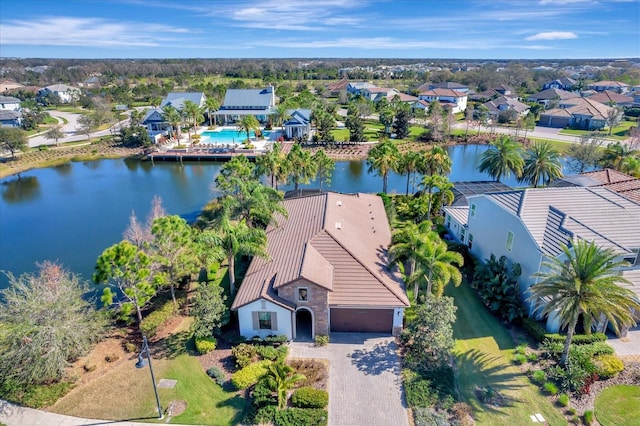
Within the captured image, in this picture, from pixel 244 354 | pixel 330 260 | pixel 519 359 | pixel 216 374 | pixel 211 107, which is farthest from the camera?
pixel 211 107

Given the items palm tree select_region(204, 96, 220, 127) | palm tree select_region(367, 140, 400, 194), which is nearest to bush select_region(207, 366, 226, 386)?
palm tree select_region(367, 140, 400, 194)

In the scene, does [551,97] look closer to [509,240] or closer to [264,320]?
[509,240]

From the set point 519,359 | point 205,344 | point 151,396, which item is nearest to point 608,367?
point 519,359

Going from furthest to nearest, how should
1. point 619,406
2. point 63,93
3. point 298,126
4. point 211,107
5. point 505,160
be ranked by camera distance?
1. point 63,93
2. point 211,107
3. point 298,126
4. point 505,160
5. point 619,406

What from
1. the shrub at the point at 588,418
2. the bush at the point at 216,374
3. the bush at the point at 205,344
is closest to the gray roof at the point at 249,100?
the bush at the point at 205,344

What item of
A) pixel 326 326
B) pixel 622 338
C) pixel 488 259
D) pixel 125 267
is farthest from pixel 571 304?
pixel 125 267

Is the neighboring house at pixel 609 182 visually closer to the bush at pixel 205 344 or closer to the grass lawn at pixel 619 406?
the grass lawn at pixel 619 406
